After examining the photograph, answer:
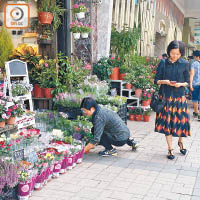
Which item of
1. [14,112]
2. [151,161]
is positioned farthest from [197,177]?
[14,112]

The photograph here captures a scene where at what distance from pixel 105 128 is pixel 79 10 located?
11.2ft

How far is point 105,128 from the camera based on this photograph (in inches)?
201

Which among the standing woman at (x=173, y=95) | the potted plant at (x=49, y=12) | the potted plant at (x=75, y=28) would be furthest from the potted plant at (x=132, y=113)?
the standing woman at (x=173, y=95)

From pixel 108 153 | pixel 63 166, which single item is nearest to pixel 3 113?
pixel 63 166

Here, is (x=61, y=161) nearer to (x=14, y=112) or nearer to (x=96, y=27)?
(x=14, y=112)

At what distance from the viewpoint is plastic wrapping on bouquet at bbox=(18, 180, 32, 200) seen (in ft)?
11.7

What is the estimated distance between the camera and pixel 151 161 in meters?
5.09

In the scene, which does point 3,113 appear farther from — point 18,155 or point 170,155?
point 170,155

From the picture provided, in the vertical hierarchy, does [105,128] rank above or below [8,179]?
above

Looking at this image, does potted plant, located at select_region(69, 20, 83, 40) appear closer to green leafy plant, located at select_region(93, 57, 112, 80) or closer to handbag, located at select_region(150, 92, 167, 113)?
green leafy plant, located at select_region(93, 57, 112, 80)

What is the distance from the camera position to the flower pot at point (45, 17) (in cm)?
673

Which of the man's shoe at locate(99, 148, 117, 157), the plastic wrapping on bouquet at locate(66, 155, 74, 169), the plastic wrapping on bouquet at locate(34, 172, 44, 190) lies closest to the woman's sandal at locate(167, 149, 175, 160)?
the man's shoe at locate(99, 148, 117, 157)

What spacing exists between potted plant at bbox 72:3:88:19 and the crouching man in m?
3.16

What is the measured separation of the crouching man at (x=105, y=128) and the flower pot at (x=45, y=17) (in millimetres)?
2731
